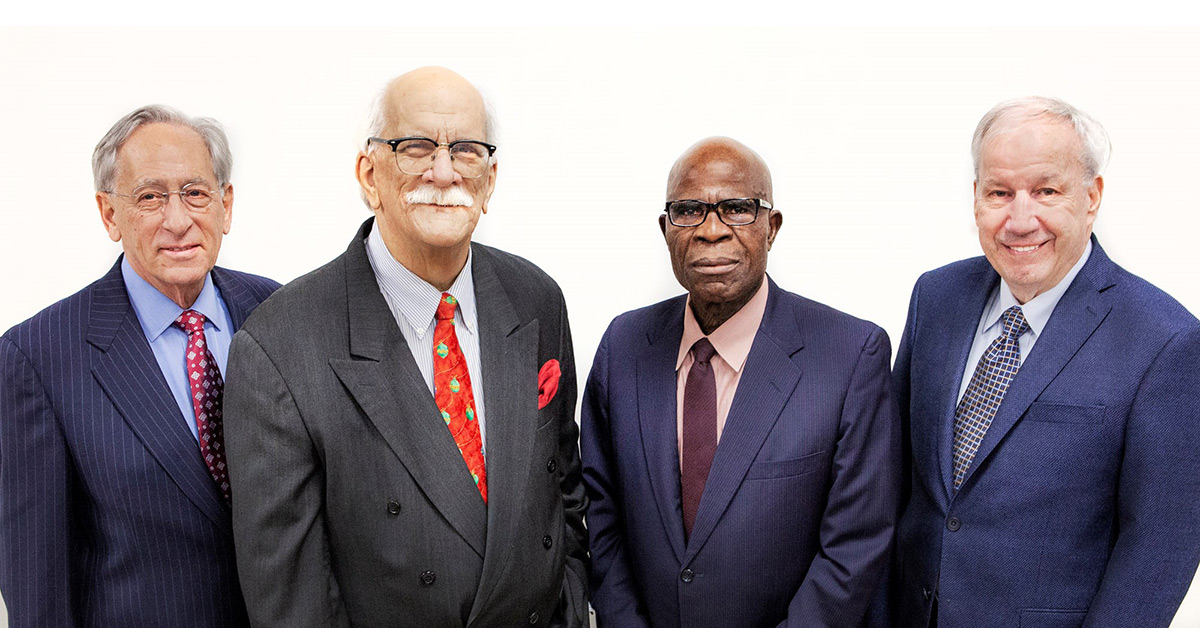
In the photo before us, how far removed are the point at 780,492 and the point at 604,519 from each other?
517 mm

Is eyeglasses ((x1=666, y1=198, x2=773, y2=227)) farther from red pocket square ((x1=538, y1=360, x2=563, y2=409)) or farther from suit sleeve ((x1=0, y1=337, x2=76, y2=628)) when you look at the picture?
suit sleeve ((x1=0, y1=337, x2=76, y2=628))

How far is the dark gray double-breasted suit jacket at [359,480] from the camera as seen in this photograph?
2055 millimetres

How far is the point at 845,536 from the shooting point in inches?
93.4

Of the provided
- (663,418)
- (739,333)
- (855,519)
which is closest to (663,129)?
(739,333)

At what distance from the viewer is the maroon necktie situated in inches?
95.4

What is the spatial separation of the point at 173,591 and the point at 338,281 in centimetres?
84

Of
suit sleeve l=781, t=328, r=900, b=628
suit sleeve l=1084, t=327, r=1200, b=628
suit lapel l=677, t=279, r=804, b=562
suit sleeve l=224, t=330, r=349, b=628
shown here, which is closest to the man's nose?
suit sleeve l=224, t=330, r=349, b=628

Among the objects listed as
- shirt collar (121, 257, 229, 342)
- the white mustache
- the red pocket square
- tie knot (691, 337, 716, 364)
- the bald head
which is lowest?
the red pocket square

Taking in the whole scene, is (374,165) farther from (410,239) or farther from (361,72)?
(361,72)

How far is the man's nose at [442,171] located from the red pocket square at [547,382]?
1.77 ft

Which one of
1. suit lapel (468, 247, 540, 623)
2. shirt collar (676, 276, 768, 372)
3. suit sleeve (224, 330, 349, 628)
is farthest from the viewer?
shirt collar (676, 276, 768, 372)

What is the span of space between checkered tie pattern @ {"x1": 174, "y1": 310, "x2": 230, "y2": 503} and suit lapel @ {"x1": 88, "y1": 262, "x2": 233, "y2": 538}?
31 mm

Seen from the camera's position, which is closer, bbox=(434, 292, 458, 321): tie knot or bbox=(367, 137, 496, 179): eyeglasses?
bbox=(367, 137, 496, 179): eyeglasses

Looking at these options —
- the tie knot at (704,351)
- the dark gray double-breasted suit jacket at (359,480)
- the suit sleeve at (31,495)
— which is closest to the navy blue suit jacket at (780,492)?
the tie knot at (704,351)
